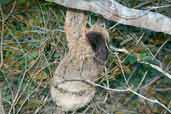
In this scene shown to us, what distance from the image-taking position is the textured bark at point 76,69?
2.08 meters

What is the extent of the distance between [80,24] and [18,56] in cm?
64

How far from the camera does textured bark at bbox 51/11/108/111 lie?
2.08 meters

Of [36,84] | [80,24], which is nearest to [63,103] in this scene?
[36,84]

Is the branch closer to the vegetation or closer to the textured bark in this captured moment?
the textured bark

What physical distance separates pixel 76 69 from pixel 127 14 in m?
0.45

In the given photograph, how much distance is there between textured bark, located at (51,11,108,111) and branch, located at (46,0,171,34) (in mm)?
177

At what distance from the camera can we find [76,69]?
84.7 inches

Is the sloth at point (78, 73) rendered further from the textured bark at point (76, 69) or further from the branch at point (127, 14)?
the branch at point (127, 14)

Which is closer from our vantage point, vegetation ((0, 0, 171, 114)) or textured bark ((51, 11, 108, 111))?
textured bark ((51, 11, 108, 111))

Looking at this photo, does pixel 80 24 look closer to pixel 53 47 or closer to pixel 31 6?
pixel 53 47

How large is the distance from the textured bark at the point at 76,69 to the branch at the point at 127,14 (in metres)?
0.18

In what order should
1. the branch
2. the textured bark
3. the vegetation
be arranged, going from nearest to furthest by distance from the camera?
1. the branch
2. the textured bark
3. the vegetation

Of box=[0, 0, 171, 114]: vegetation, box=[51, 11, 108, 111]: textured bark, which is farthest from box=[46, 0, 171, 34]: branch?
box=[0, 0, 171, 114]: vegetation

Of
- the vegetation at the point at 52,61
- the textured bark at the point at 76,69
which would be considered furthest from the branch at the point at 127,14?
the vegetation at the point at 52,61
